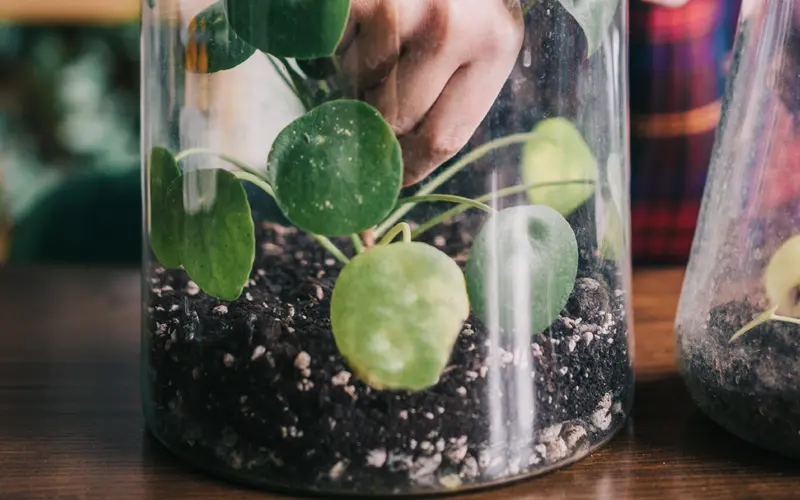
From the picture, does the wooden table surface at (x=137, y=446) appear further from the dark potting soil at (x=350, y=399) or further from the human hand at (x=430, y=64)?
the human hand at (x=430, y=64)

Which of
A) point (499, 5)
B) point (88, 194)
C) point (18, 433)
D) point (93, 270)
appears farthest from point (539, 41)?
point (88, 194)

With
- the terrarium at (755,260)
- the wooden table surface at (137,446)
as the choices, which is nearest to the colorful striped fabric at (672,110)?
the wooden table surface at (137,446)

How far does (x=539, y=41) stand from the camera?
32 cm

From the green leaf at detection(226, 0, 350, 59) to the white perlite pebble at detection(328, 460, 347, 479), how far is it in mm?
141

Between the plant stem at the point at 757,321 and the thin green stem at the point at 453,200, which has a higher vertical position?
the thin green stem at the point at 453,200

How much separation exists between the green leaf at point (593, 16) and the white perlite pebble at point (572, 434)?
0.15 metres

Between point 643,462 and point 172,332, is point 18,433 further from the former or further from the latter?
point 643,462

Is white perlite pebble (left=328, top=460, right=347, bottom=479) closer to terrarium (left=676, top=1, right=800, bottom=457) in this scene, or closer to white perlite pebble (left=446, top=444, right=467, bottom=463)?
white perlite pebble (left=446, top=444, right=467, bottom=463)

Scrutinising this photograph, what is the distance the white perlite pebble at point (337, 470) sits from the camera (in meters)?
0.30

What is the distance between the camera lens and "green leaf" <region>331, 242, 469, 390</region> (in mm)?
290

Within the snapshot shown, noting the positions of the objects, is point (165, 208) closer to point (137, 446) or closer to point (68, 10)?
point (137, 446)

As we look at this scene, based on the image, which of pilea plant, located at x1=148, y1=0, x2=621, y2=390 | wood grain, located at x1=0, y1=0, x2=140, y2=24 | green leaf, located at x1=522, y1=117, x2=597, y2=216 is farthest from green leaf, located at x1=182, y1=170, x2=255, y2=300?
wood grain, located at x1=0, y1=0, x2=140, y2=24

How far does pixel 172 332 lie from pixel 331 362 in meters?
0.08

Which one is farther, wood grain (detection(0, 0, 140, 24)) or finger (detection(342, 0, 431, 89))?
wood grain (detection(0, 0, 140, 24))
